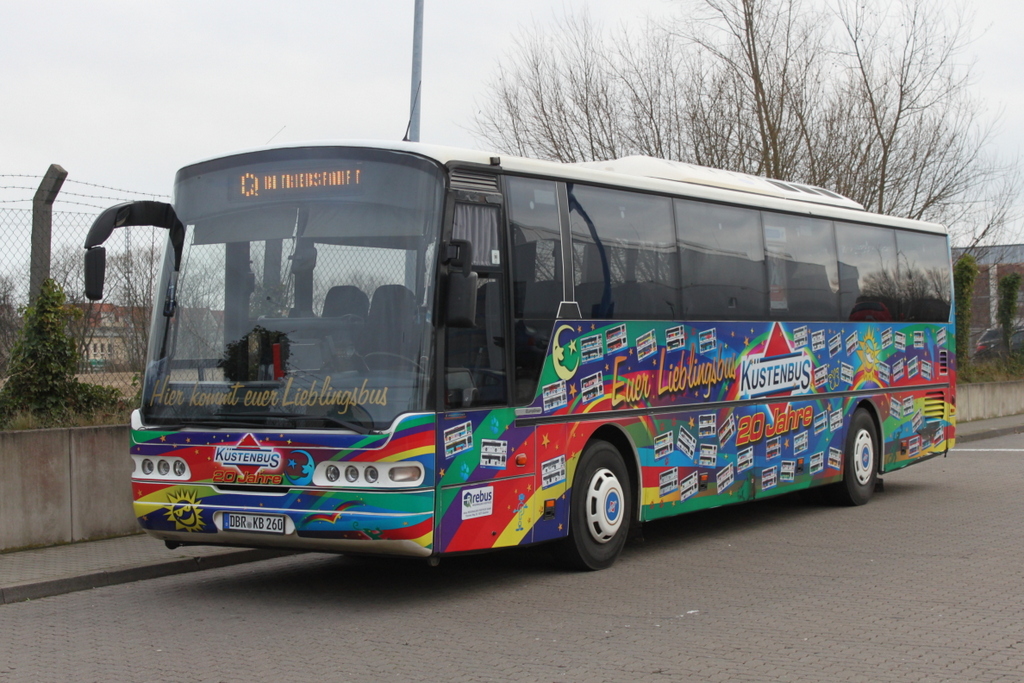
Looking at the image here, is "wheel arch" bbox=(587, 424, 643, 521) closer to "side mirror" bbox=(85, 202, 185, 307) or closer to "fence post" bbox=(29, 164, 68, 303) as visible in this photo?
"side mirror" bbox=(85, 202, 185, 307)

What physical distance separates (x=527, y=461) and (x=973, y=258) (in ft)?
76.3

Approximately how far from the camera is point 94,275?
8.62 meters

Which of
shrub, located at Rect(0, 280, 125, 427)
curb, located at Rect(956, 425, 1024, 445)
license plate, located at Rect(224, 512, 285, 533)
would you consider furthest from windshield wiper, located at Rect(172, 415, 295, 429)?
curb, located at Rect(956, 425, 1024, 445)

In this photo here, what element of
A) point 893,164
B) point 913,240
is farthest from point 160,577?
point 893,164

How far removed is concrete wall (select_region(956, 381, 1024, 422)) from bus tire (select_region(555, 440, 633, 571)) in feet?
65.2

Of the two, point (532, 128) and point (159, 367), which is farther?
point (532, 128)

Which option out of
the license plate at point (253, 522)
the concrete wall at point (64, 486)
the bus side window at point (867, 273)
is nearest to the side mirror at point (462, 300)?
the license plate at point (253, 522)

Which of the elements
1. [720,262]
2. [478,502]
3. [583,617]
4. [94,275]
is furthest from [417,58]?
[583,617]

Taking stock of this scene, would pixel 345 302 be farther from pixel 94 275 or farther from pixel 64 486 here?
pixel 64 486

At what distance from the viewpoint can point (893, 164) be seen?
2750cm

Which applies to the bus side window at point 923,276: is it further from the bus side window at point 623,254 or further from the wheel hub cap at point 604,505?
the wheel hub cap at point 604,505

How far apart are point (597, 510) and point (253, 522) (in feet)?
9.36

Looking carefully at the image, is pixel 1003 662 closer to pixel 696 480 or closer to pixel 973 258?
pixel 696 480

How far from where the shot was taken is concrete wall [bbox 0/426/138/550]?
1038 cm
